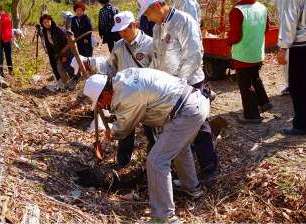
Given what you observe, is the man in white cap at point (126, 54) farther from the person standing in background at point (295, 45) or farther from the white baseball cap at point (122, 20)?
the person standing in background at point (295, 45)

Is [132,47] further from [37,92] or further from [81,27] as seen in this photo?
[81,27]

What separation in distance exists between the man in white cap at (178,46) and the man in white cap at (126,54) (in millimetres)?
248

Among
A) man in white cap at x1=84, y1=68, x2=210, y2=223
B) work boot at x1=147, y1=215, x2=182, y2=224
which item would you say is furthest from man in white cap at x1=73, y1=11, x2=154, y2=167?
work boot at x1=147, y1=215, x2=182, y2=224

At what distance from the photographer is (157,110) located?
4.31 meters

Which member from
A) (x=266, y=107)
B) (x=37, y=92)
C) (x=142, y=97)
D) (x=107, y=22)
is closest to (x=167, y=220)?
(x=142, y=97)

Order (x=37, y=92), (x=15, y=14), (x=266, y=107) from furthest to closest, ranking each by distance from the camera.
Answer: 1. (x=15, y=14)
2. (x=37, y=92)
3. (x=266, y=107)

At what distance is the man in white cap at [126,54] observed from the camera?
528 centimetres

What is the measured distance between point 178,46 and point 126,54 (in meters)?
0.68

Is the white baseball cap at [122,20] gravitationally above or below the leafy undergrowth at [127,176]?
above

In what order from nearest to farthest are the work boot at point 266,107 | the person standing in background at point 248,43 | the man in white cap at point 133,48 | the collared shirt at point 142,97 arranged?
1. the collared shirt at point 142,97
2. the man in white cap at point 133,48
3. the person standing in background at point 248,43
4. the work boot at point 266,107

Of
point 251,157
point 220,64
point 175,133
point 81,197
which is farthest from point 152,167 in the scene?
point 220,64

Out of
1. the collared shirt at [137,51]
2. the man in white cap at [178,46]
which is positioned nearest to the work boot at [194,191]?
the man in white cap at [178,46]

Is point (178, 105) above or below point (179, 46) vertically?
below

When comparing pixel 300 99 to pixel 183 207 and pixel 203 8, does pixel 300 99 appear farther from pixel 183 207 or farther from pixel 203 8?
pixel 203 8
